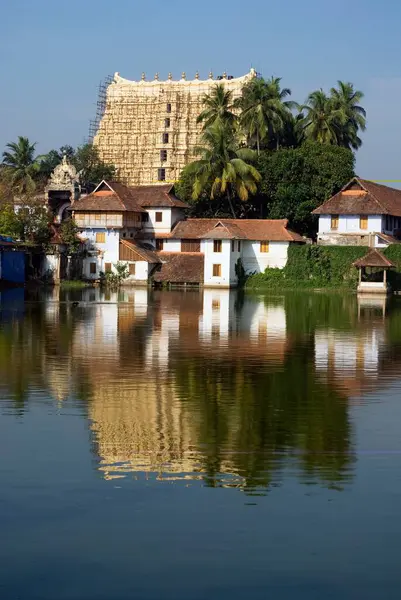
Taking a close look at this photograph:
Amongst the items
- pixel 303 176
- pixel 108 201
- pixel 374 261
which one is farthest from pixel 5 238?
pixel 374 261

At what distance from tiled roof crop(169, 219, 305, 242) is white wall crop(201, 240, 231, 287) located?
0.64 m

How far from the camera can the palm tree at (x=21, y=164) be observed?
7088cm

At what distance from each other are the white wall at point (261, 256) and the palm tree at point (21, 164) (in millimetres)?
18413

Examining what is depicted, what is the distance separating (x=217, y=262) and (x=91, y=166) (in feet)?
86.9

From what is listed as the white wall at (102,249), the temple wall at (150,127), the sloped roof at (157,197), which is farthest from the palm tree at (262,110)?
the temple wall at (150,127)

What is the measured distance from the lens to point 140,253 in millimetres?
59438

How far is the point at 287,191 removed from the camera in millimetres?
62625

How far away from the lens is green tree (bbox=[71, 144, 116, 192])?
79.1m

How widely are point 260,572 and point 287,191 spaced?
5416cm

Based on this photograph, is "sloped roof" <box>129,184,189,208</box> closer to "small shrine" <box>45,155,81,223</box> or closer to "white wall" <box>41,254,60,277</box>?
"small shrine" <box>45,155,81,223</box>

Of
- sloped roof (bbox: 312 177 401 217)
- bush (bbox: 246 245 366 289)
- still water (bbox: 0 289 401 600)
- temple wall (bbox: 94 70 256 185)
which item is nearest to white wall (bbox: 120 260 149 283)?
bush (bbox: 246 245 366 289)

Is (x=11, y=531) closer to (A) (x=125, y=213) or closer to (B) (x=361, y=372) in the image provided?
(B) (x=361, y=372)

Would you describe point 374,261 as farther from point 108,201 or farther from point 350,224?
point 108,201

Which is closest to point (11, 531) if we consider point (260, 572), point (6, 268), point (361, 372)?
point (260, 572)
